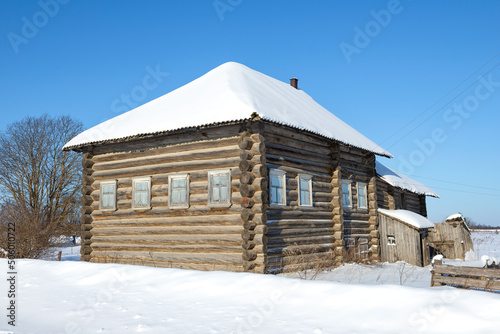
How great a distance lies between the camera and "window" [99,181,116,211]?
14204 mm

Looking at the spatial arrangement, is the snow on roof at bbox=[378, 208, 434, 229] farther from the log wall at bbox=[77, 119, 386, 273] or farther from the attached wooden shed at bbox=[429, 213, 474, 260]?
the attached wooden shed at bbox=[429, 213, 474, 260]

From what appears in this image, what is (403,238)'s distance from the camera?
17625 millimetres

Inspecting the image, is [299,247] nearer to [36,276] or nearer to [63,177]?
[36,276]

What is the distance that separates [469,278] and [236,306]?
4.69 m

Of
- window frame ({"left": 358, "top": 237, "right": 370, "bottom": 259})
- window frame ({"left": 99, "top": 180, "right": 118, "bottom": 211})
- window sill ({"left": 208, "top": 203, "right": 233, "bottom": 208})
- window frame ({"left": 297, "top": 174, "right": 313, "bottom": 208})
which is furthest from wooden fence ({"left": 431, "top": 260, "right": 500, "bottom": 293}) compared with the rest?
window frame ({"left": 99, "top": 180, "right": 118, "bottom": 211})

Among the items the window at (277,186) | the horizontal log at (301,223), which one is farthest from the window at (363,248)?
the window at (277,186)

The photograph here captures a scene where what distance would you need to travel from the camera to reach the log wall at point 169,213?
466 inches

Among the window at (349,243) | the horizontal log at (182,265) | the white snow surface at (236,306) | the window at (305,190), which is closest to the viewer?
the white snow surface at (236,306)

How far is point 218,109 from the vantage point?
12.0 meters

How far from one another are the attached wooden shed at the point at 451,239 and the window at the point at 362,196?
5813 mm

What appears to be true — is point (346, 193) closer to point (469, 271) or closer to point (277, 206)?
point (277, 206)

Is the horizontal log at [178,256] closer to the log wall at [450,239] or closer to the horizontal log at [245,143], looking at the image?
the horizontal log at [245,143]

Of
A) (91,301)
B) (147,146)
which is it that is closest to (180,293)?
(91,301)

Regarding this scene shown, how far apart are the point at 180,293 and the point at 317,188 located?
305 inches
